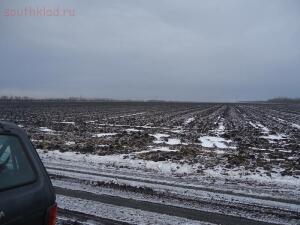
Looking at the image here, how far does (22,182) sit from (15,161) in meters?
0.21

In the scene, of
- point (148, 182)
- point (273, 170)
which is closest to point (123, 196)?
point (148, 182)

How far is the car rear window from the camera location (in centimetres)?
280

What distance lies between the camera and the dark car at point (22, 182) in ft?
8.56

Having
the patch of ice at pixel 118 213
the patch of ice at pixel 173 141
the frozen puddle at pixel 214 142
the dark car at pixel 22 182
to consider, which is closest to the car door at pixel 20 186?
the dark car at pixel 22 182

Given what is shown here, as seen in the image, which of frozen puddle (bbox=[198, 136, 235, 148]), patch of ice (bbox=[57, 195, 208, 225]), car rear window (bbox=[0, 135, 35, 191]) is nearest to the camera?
car rear window (bbox=[0, 135, 35, 191])

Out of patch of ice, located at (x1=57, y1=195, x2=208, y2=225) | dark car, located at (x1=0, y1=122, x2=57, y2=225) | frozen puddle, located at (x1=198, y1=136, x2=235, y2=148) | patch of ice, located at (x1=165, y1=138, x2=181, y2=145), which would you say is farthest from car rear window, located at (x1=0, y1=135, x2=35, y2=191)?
patch of ice, located at (x1=165, y1=138, x2=181, y2=145)

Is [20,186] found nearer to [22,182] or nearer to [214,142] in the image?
[22,182]

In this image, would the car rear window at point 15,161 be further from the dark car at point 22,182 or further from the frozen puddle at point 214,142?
the frozen puddle at point 214,142

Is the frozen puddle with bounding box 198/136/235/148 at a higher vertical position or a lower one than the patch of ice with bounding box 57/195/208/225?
lower

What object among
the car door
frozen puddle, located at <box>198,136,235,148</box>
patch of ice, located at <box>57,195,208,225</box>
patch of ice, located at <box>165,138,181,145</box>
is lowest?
frozen puddle, located at <box>198,136,235,148</box>

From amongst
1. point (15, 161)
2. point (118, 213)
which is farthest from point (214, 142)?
point (15, 161)

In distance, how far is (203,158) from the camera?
11531 mm

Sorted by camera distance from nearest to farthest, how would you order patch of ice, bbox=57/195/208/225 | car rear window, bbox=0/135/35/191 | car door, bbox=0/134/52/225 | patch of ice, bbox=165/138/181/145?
1. car door, bbox=0/134/52/225
2. car rear window, bbox=0/135/35/191
3. patch of ice, bbox=57/195/208/225
4. patch of ice, bbox=165/138/181/145

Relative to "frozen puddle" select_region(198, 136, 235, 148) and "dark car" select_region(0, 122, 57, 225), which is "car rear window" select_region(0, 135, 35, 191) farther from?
"frozen puddle" select_region(198, 136, 235, 148)
